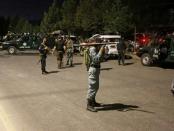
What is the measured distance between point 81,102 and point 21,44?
28.1 meters

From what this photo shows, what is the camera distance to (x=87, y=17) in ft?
164

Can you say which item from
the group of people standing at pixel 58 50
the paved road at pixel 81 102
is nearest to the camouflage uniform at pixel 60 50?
the group of people standing at pixel 58 50

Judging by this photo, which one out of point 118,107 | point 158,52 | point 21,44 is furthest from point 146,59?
point 21,44

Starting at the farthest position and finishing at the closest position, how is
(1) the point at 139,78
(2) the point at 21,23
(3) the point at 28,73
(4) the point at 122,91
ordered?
(2) the point at 21,23
(3) the point at 28,73
(1) the point at 139,78
(4) the point at 122,91

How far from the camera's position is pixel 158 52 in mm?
24766

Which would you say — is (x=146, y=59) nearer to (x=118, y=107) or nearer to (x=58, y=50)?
(x=58, y=50)

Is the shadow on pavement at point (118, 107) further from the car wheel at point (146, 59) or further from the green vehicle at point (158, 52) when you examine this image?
the car wheel at point (146, 59)

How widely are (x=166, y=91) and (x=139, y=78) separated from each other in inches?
168

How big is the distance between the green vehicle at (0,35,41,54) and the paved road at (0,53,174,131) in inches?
716

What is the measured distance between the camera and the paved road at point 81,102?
33.6ft

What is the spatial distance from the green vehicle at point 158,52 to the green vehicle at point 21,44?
16.4m

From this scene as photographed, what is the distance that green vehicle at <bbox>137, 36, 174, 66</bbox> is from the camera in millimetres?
23891

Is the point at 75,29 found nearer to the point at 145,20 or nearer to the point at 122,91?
the point at 145,20

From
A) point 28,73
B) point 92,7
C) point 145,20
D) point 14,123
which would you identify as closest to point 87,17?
point 92,7
